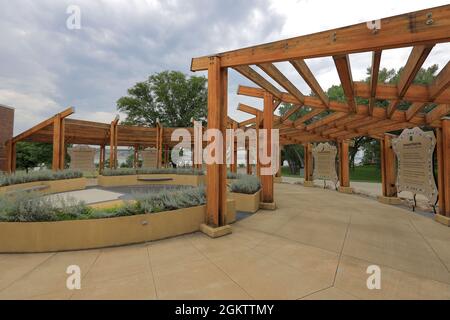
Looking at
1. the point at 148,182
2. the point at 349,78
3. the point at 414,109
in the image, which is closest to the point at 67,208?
the point at 349,78

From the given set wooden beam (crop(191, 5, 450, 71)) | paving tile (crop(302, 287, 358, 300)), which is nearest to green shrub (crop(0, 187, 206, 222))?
paving tile (crop(302, 287, 358, 300))

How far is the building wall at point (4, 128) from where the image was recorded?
48.6 feet

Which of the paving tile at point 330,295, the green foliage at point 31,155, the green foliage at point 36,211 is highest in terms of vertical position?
the green foliage at point 31,155

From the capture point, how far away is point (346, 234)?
14.1 ft

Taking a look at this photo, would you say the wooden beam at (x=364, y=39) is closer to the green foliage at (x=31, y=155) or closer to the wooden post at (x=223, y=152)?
the wooden post at (x=223, y=152)

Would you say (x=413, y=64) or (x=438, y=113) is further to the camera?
(x=438, y=113)

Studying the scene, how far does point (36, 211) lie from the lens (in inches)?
137

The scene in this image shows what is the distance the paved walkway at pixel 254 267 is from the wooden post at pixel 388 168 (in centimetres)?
380

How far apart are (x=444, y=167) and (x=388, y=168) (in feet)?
9.69

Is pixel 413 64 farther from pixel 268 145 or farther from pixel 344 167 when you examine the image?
pixel 344 167

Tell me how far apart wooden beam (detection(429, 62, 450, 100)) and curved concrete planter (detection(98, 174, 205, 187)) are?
10509 millimetres

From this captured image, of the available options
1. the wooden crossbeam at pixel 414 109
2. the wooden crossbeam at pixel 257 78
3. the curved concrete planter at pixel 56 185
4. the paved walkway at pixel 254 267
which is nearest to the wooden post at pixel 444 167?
the wooden crossbeam at pixel 414 109

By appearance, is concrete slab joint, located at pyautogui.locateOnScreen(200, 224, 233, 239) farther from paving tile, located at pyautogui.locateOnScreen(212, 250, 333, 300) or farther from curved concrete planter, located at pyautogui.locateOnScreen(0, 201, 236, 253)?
paving tile, located at pyautogui.locateOnScreen(212, 250, 333, 300)

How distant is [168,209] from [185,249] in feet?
3.54
